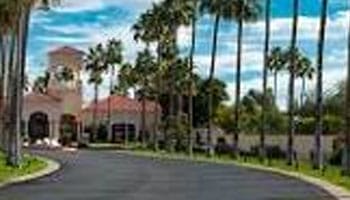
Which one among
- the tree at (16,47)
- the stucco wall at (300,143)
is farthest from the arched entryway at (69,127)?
the tree at (16,47)

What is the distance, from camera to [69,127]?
4857 inches

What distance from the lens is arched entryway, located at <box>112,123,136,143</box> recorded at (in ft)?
462

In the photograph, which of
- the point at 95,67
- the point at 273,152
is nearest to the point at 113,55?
the point at 95,67

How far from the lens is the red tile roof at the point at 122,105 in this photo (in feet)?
475

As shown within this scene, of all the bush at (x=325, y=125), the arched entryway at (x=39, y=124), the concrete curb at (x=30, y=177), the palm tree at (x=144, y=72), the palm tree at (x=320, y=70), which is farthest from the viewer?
the arched entryway at (x=39, y=124)

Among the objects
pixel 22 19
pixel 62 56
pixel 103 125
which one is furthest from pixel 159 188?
pixel 103 125

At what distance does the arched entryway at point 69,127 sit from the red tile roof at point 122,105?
18031mm

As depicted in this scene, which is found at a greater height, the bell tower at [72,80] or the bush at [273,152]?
the bell tower at [72,80]

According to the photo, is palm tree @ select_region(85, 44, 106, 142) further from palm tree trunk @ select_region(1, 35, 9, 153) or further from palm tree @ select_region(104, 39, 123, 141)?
palm tree trunk @ select_region(1, 35, 9, 153)

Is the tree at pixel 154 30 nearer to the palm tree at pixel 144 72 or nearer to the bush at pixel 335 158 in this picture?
the palm tree at pixel 144 72

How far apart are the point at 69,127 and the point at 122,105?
2307cm

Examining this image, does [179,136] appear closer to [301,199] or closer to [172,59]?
[172,59]

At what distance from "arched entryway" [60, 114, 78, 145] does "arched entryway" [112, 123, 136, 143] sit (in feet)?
48.1

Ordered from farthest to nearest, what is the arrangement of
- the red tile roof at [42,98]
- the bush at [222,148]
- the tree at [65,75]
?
the red tile roof at [42,98], the tree at [65,75], the bush at [222,148]
